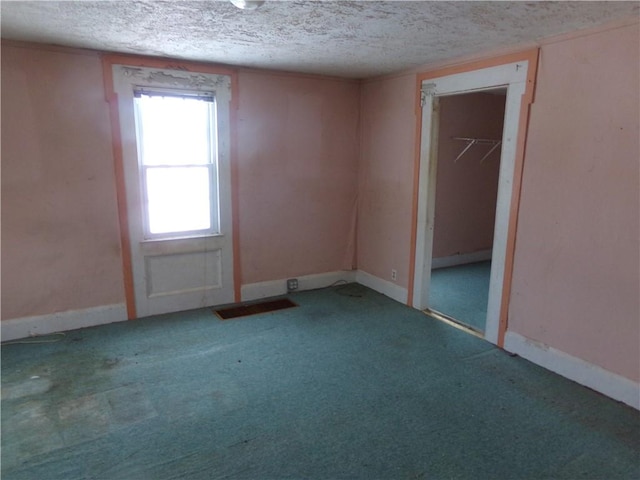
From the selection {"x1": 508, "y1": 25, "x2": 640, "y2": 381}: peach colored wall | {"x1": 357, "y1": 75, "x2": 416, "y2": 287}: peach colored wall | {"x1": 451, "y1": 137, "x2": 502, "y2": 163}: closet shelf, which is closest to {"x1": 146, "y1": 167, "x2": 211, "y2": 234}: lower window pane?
{"x1": 357, "y1": 75, "x2": 416, "y2": 287}: peach colored wall

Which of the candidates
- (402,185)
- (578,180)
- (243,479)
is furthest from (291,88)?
(243,479)

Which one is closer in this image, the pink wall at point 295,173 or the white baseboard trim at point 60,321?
the white baseboard trim at point 60,321

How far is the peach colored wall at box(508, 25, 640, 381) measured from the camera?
241 cm

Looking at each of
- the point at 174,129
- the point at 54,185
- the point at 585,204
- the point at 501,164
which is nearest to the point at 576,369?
the point at 585,204

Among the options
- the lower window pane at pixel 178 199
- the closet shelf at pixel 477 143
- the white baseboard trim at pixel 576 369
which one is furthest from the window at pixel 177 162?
the closet shelf at pixel 477 143

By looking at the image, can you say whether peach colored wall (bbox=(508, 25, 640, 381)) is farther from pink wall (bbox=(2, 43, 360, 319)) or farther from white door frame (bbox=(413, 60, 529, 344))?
pink wall (bbox=(2, 43, 360, 319))

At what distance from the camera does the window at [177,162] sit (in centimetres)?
357

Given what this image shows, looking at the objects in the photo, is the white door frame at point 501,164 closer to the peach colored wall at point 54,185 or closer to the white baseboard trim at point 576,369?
the white baseboard trim at point 576,369

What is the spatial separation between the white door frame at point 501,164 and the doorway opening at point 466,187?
1032mm

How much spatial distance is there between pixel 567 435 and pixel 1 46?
14.1 ft

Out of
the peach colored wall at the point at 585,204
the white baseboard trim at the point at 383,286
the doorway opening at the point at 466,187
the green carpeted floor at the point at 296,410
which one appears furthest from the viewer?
the doorway opening at the point at 466,187

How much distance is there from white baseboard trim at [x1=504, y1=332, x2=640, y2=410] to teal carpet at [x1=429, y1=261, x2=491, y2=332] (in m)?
0.47

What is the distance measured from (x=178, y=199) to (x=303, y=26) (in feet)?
6.48

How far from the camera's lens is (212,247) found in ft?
13.1
